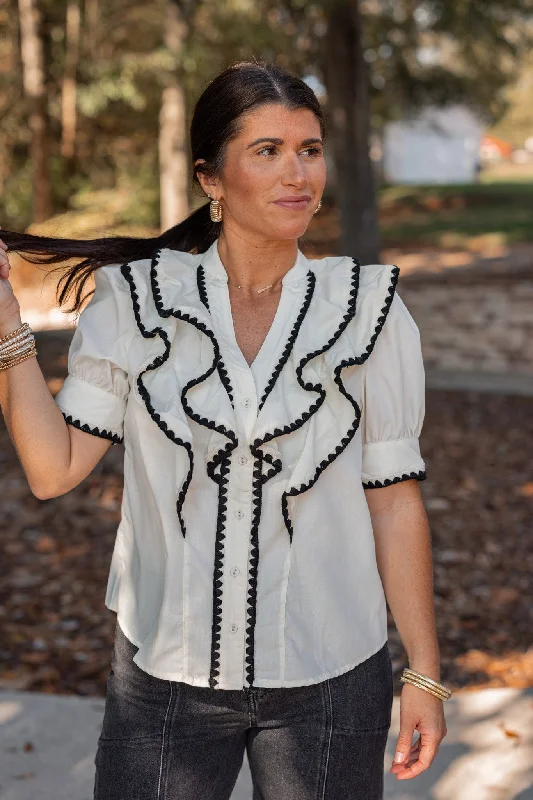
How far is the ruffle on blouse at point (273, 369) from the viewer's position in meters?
1.87

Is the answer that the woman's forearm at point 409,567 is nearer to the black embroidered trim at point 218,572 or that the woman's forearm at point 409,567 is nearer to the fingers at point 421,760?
the fingers at point 421,760

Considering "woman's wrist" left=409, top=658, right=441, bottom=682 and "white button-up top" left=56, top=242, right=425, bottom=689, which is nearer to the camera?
"white button-up top" left=56, top=242, right=425, bottom=689

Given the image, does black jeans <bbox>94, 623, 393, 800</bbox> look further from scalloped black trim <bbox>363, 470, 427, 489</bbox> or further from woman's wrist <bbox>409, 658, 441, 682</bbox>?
scalloped black trim <bbox>363, 470, 427, 489</bbox>

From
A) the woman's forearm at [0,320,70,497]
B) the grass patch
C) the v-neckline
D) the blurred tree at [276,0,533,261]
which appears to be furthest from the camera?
the grass patch

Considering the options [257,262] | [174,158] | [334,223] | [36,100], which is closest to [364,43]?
[174,158]

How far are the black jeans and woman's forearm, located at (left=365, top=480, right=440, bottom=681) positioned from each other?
13cm

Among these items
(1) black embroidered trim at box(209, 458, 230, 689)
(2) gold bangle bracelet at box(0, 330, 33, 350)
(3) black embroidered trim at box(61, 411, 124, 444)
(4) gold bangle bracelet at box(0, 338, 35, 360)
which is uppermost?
(2) gold bangle bracelet at box(0, 330, 33, 350)

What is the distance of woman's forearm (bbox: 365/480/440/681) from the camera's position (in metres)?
1.97

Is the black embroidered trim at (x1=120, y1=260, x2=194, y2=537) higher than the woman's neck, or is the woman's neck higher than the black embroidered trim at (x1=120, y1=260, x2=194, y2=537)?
the woman's neck

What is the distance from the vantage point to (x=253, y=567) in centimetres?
186

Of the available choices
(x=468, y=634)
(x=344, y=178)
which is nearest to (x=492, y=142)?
(x=344, y=178)

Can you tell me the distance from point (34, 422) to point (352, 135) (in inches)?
424

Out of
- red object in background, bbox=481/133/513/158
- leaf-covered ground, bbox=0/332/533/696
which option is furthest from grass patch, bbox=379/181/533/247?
red object in background, bbox=481/133/513/158

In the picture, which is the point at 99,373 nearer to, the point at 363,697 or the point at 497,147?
the point at 363,697
